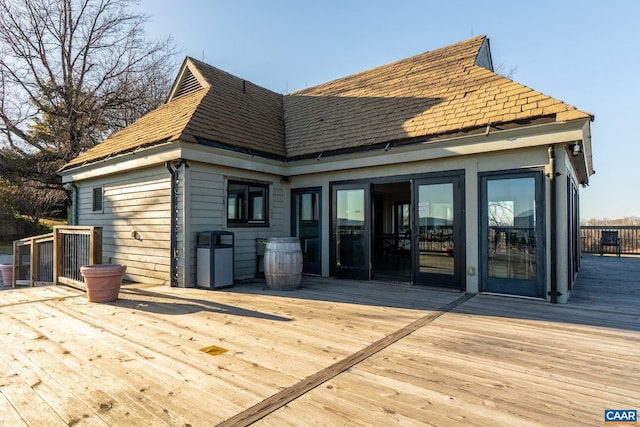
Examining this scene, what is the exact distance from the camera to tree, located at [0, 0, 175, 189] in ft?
44.4

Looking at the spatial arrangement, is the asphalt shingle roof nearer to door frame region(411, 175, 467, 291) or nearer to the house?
the house

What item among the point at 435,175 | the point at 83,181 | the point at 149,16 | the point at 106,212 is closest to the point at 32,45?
the point at 149,16

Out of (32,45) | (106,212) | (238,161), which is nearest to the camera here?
(238,161)

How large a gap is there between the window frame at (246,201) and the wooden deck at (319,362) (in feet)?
7.81

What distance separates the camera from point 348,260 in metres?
7.05

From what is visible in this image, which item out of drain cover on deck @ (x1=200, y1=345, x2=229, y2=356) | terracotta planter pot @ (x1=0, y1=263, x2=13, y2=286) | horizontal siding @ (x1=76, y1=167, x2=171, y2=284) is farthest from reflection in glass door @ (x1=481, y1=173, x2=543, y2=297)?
terracotta planter pot @ (x1=0, y1=263, x2=13, y2=286)

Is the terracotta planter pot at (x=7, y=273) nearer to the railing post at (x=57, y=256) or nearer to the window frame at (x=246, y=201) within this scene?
the railing post at (x=57, y=256)

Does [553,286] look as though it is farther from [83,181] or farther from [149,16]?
[149,16]

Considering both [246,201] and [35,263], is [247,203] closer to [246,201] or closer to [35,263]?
[246,201]

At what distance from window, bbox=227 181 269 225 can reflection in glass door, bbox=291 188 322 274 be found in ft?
2.43

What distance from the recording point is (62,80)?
14391 mm

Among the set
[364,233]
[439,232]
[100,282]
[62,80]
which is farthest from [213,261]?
[62,80]

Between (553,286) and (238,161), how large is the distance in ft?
19.3

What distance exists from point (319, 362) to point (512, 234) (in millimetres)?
4058
